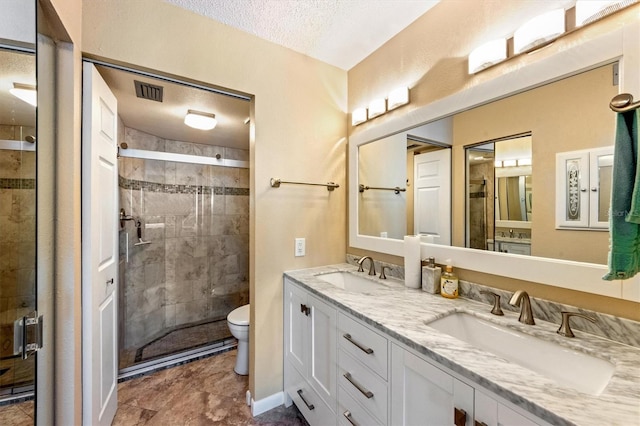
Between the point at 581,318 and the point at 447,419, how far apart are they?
2.06 ft

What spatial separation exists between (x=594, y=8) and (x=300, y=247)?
1.76 meters

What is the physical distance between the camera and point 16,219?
35.9 inches

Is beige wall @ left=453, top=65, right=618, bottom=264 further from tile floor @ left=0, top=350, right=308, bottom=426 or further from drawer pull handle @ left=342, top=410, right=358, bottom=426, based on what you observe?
tile floor @ left=0, top=350, right=308, bottom=426

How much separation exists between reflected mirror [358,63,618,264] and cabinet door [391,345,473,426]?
675 millimetres

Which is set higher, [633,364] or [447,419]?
[633,364]

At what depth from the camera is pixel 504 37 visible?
1136 mm

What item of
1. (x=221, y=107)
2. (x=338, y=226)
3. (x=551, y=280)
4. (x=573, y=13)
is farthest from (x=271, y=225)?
(x=573, y=13)

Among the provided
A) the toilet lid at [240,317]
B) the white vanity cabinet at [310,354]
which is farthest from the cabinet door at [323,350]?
the toilet lid at [240,317]

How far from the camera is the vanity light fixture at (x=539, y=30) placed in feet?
3.18

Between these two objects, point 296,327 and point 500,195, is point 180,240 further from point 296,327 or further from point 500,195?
point 500,195

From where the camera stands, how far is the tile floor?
160cm

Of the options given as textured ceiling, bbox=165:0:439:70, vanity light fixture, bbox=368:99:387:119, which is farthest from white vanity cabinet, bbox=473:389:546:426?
textured ceiling, bbox=165:0:439:70

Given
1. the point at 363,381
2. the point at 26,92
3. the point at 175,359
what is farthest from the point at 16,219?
the point at 175,359

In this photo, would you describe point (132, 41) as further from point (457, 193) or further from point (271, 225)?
point (457, 193)
